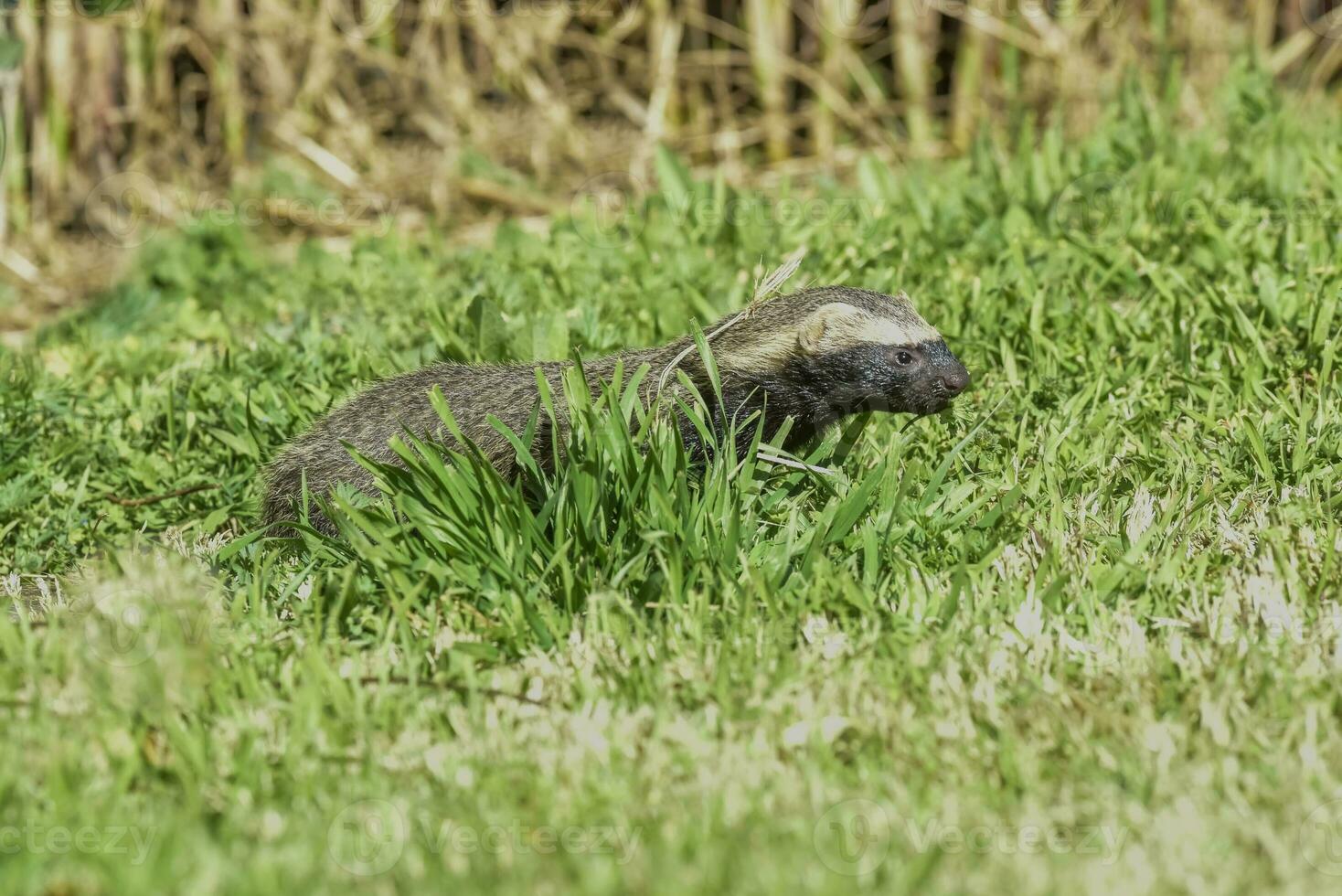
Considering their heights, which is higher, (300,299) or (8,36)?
(8,36)

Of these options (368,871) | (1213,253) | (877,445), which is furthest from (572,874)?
(1213,253)

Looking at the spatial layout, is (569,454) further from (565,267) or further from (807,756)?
(565,267)

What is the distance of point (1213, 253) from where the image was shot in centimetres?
638

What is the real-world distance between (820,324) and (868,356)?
0.60ft

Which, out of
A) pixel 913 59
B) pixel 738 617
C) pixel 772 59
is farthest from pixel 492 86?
pixel 738 617

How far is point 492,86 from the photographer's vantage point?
10.9 meters

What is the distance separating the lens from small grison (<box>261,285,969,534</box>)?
5.09 meters

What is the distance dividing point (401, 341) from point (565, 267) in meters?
0.89

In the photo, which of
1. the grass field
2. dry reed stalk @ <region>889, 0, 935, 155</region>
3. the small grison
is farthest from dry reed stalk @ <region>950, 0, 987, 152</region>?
the small grison

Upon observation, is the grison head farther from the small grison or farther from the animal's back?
the animal's back

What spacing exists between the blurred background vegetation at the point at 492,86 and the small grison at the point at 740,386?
13.9 ft

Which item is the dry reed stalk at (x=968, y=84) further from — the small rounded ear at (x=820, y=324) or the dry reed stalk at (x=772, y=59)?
the small rounded ear at (x=820, y=324)

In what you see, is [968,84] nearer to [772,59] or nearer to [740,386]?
[772,59]

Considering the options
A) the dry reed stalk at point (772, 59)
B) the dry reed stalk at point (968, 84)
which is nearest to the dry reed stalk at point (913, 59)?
the dry reed stalk at point (968, 84)
